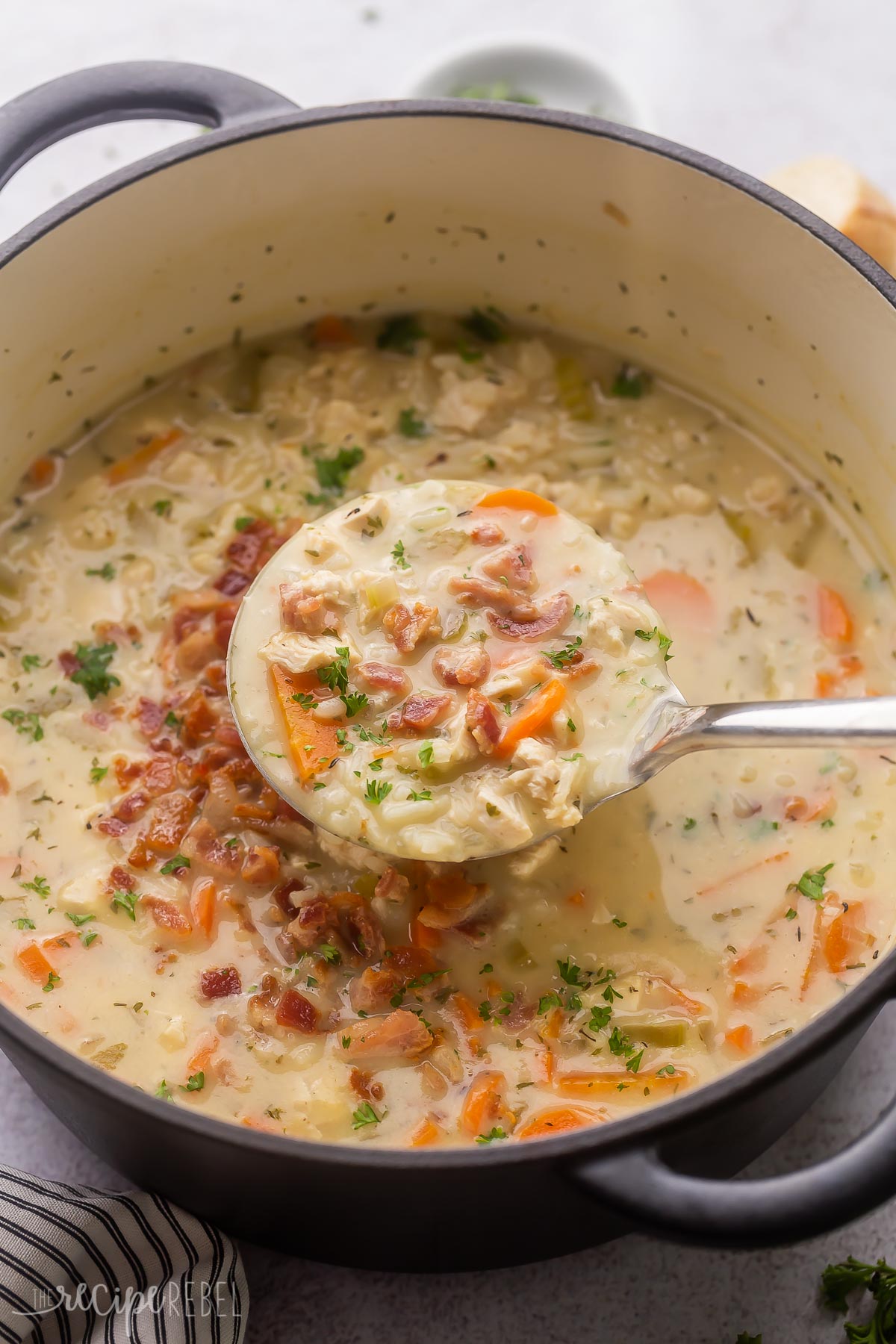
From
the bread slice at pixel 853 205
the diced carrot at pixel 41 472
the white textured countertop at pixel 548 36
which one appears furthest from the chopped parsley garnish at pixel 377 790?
the white textured countertop at pixel 548 36

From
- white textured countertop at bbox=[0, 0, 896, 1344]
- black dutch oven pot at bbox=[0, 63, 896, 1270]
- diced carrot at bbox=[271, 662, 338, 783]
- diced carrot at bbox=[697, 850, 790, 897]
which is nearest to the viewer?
black dutch oven pot at bbox=[0, 63, 896, 1270]

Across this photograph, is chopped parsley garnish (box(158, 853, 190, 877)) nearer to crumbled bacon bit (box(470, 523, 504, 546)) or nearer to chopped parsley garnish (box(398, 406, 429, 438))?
crumbled bacon bit (box(470, 523, 504, 546))

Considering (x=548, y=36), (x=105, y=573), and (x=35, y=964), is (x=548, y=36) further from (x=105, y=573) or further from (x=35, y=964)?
(x=35, y=964)

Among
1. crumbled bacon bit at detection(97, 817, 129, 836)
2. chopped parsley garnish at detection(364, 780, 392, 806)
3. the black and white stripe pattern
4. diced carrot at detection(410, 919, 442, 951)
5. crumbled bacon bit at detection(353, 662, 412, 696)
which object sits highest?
crumbled bacon bit at detection(353, 662, 412, 696)

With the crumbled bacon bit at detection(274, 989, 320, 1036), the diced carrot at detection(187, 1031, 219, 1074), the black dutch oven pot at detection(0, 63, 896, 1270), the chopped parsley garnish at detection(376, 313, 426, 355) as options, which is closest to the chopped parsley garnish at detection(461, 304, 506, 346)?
the black dutch oven pot at detection(0, 63, 896, 1270)

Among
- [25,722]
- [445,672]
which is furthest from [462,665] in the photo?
[25,722]

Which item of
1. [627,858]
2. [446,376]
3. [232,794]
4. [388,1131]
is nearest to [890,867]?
[627,858]

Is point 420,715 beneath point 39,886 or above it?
Answer: above
